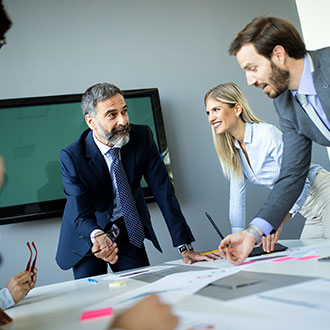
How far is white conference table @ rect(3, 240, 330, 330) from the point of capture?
2.14 ft

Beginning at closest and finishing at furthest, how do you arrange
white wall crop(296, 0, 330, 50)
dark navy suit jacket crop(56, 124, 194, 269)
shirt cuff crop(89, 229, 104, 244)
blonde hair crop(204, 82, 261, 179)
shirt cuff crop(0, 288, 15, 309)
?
shirt cuff crop(0, 288, 15, 309) → shirt cuff crop(89, 229, 104, 244) → dark navy suit jacket crop(56, 124, 194, 269) → blonde hair crop(204, 82, 261, 179) → white wall crop(296, 0, 330, 50)

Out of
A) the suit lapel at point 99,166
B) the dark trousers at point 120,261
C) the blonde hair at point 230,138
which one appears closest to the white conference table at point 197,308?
the dark trousers at point 120,261

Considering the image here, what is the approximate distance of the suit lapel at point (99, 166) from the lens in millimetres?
2211

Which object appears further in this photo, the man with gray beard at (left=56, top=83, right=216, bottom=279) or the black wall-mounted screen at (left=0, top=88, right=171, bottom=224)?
the black wall-mounted screen at (left=0, top=88, right=171, bottom=224)

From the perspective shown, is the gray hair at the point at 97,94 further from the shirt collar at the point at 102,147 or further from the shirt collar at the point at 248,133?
the shirt collar at the point at 248,133

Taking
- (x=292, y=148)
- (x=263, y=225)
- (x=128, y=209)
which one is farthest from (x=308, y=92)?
(x=128, y=209)

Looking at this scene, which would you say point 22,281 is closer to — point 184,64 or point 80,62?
point 80,62

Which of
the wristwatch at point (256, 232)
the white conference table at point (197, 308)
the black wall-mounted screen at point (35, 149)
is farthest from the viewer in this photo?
the black wall-mounted screen at point (35, 149)

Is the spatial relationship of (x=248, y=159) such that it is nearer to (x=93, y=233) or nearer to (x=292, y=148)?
(x=292, y=148)

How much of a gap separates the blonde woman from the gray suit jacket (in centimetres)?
45

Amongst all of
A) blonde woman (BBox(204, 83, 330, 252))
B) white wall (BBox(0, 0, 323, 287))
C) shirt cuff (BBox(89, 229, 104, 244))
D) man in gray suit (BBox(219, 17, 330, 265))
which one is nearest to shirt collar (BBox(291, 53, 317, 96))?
man in gray suit (BBox(219, 17, 330, 265))

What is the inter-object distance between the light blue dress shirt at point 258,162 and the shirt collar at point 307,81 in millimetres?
773

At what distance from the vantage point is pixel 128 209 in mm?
2129

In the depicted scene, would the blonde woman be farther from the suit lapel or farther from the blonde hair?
the suit lapel
